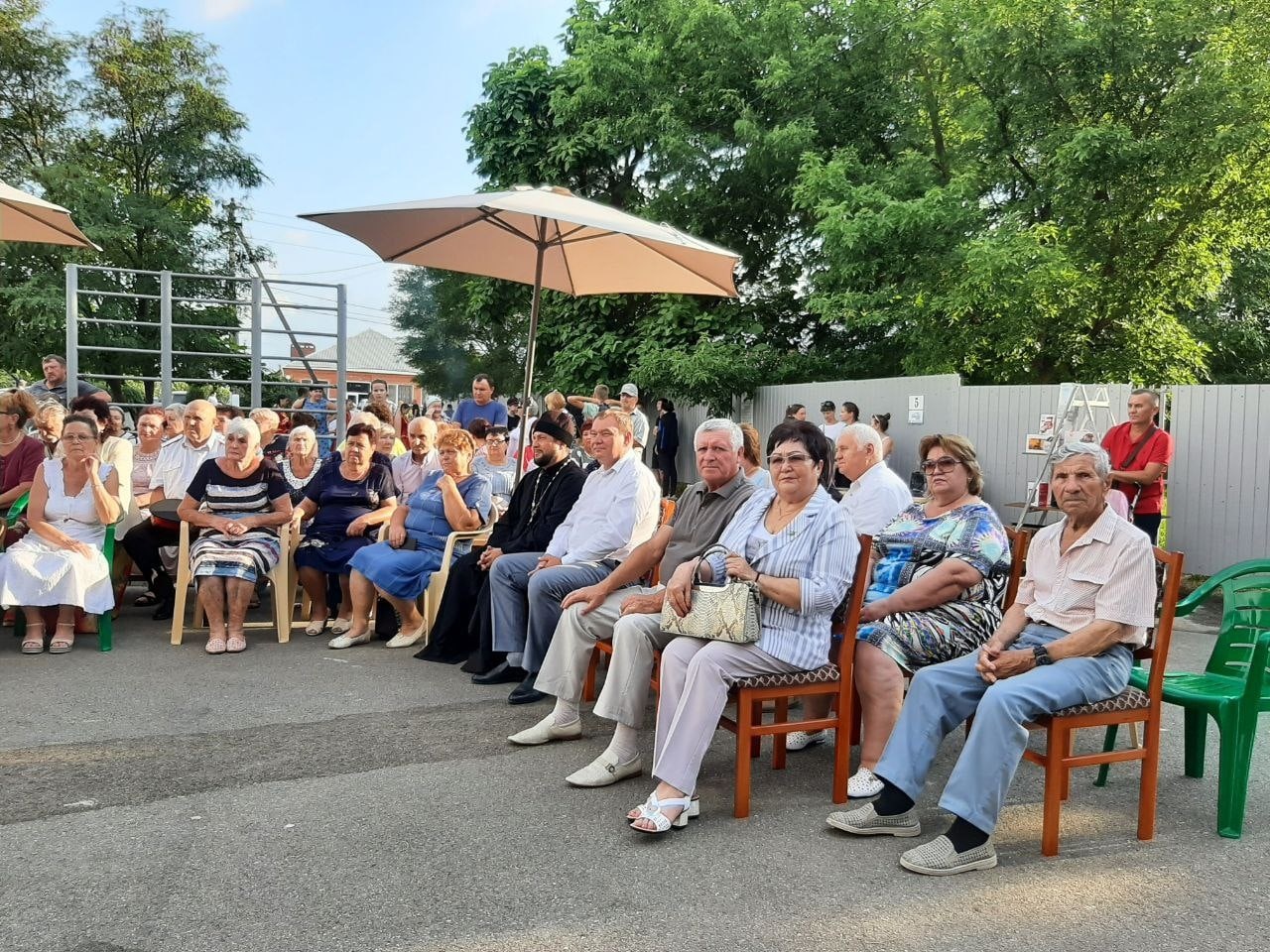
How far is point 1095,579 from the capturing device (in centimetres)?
357

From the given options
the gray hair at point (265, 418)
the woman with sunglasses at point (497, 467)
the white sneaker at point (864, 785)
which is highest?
the gray hair at point (265, 418)

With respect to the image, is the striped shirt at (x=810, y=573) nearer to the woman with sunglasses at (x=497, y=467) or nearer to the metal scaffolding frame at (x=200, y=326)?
the woman with sunglasses at (x=497, y=467)

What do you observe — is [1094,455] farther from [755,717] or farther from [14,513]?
[14,513]

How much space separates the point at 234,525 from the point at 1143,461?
658 cm

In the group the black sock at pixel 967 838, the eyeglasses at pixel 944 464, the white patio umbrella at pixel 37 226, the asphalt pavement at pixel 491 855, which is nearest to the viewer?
the asphalt pavement at pixel 491 855

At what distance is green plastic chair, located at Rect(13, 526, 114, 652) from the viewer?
20.3ft

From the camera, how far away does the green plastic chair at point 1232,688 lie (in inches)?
138

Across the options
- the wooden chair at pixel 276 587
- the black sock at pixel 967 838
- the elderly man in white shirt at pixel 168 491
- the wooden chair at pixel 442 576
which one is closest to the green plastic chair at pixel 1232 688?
the black sock at pixel 967 838

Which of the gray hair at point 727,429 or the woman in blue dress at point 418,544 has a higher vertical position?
the gray hair at point 727,429

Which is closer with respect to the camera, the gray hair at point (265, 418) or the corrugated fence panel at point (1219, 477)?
the gray hair at point (265, 418)

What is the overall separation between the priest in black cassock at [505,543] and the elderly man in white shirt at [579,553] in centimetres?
23

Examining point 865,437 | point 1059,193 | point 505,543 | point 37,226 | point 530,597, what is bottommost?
point 530,597

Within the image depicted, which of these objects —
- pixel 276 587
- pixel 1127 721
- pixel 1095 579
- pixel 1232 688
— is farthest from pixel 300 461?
pixel 1232 688

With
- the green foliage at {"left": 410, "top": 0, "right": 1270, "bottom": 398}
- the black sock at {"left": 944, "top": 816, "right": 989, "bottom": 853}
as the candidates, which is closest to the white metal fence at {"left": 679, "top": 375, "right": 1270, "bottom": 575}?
the green foliage at {"left": 410, "top": 0, "right": 1270, "bottom": 398}
